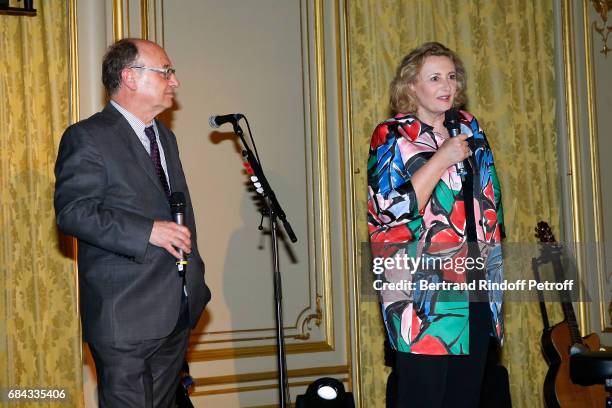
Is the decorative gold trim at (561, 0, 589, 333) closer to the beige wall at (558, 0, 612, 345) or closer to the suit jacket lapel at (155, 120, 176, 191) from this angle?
the beige wall at (558, 0, 612, 345)

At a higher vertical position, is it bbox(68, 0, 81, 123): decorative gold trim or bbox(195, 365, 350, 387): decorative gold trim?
bbox(68, 0, 81, 123): decorative gold trim

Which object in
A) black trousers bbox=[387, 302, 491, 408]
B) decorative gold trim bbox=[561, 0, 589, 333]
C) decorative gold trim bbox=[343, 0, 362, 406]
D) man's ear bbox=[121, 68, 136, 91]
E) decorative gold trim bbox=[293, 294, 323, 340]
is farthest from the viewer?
decorative gold trim bbox=[561, 0, 589, 333]

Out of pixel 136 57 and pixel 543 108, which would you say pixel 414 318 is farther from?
pixel 543 108

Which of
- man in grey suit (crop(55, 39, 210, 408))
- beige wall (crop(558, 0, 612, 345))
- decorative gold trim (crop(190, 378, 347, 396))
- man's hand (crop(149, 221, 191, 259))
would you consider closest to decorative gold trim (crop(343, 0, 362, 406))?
decorative gold trim (crop(190, 378, 347, 396))

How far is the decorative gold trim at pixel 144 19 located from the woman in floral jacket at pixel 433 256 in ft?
6.71

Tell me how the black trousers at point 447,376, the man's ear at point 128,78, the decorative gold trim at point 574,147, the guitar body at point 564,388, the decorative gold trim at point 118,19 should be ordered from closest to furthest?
the black trousers at point 447,376
the man's ear at point 128,78
the guitar body at point 564,388
the decorative gold trim at point 118,19
the decorative gold trim at point 574,147

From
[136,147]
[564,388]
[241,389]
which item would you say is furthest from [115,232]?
[564,388]

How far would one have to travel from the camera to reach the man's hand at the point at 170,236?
8.89 ft

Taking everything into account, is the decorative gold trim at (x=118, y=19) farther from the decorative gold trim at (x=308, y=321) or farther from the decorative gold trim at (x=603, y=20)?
the decorative gold trim at (x=603, y=20)

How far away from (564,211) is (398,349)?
10.3 feet

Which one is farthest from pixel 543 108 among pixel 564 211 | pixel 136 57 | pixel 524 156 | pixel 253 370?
pixel 136 57

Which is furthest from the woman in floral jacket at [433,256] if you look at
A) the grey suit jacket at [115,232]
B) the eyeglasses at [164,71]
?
the eyeglasses at [164,71]

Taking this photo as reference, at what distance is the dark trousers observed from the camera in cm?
272

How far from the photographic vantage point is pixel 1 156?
404 cm
